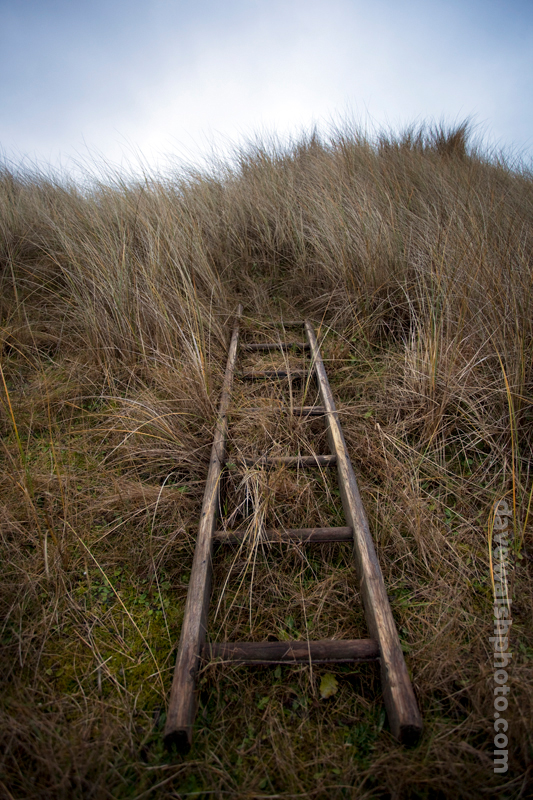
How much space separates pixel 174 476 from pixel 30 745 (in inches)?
47.4

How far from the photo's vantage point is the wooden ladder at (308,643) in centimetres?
118

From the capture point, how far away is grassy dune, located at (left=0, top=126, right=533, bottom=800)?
3.88 feet

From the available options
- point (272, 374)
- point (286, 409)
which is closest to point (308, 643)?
point (286, 409)

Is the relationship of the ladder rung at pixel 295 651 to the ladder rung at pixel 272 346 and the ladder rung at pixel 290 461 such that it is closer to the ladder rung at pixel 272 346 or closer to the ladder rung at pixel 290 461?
the ladder rung at pixel 290 461

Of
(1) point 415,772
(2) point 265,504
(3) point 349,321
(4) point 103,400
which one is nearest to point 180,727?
(1) point 415,772

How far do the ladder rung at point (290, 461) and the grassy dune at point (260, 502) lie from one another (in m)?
0.10

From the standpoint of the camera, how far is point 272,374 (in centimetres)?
288

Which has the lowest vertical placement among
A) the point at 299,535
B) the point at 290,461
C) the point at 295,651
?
the point at 295,651

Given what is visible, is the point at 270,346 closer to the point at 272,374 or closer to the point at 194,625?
the point at 272,374

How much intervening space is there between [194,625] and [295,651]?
0.37 metres

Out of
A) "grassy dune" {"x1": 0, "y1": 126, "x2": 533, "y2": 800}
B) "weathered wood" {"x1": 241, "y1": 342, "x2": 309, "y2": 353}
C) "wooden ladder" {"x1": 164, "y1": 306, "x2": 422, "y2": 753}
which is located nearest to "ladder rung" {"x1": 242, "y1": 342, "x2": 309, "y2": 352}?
"weathered wood" {"x1": 241, "y1": 342, "x2": 309, "y2": 353}

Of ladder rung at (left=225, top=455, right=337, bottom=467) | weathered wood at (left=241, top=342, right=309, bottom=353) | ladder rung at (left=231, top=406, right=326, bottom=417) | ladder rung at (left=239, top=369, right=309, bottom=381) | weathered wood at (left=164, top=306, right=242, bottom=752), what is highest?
weathered wood at (left=241, top=342, right=309, bottom=353)

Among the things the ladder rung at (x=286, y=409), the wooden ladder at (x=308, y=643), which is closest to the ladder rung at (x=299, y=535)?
the wooden ladder at (x=308, y=643)

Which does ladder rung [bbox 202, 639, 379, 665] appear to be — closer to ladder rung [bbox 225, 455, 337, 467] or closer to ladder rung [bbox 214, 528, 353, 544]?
ladder rung [bbox 214, 528, 353, 544]
